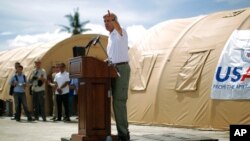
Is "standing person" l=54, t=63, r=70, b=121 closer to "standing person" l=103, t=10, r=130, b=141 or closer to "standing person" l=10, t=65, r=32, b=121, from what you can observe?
"standing person" l=10, t=65, r=32, b=121

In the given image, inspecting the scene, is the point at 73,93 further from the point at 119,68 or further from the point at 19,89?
the point at 119,68

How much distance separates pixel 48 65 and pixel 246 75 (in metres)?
9.19

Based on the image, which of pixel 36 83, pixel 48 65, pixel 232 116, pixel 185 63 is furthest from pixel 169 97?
pixel 48 65

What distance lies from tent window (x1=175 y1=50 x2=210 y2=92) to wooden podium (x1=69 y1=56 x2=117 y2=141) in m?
4.80

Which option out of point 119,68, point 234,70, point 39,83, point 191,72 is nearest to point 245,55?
point 234,70

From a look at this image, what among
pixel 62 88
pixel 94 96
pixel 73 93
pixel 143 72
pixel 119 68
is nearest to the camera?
pixel 94 96

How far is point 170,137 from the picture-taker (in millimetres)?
7195

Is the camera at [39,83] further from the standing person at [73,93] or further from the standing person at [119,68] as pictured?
the standing person at [119,68]

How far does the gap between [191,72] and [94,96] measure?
514 cm

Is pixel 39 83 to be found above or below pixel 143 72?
below

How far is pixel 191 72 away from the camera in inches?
448

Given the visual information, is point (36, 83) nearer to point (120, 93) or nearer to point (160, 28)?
point (160, 28)

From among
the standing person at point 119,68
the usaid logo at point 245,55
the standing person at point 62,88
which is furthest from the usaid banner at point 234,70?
the standing person at point 62,88

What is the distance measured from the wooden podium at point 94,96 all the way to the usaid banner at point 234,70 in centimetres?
438
